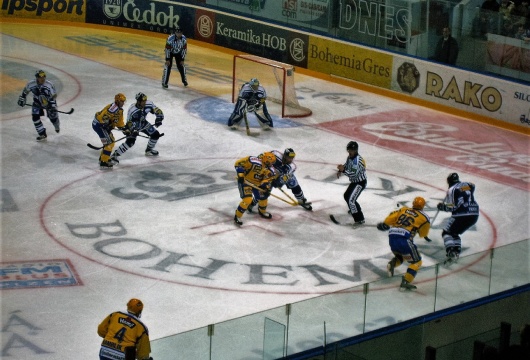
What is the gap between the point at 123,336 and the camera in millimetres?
9711

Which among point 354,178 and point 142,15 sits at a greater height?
point 142,15

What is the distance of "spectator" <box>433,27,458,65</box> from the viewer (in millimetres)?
22047

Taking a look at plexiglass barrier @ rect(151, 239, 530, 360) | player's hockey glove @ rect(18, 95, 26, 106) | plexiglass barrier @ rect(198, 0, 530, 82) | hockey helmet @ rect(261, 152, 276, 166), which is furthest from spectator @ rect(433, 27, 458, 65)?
plexiglass barrier @ rect(151, 239, 530, 360)

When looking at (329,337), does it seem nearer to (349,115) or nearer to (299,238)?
(299,238)

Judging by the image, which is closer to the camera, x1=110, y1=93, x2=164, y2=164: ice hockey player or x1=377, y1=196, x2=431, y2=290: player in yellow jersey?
x1=377, y1=196, x2=431, y2=290: player in yellow jersey

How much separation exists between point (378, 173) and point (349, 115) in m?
3.94

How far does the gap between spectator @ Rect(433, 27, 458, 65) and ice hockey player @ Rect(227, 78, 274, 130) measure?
4.29 meters

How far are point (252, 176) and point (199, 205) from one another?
1.35m

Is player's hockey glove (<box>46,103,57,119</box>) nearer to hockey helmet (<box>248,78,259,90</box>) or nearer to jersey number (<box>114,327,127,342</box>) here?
hockey helmet (<box>248,78,259,90</box>)

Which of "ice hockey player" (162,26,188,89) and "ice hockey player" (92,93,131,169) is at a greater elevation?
"ice hockey player" (162,26,188,89)

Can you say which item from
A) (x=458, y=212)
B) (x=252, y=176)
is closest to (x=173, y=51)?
(x=252, y=176)

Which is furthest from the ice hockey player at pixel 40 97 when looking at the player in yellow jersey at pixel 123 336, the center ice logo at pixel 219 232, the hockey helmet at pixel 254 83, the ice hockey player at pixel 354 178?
the player in yellow jersey at pixel 123 336

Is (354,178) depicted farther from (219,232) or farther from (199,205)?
(199,205)

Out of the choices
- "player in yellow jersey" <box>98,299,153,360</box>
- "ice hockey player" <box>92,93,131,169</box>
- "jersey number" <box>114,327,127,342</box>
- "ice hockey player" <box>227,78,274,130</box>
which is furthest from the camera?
"ice hockey player" <box>227,78,274,130</box>
